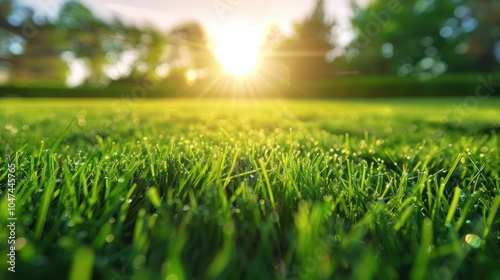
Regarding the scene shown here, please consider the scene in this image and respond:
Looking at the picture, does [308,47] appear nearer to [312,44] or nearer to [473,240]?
[312,44]

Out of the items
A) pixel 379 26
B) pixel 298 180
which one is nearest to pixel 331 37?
pixel 379 26

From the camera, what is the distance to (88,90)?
24359mm

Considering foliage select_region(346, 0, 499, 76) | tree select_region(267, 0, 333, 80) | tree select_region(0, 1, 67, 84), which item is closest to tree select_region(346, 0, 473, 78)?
foliage select_region(346, 0, 499, 76)

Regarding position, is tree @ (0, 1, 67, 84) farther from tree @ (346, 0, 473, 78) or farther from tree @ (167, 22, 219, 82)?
tree @ (346, 0, 473, 78)

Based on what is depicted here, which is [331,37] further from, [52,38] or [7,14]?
[7,14]

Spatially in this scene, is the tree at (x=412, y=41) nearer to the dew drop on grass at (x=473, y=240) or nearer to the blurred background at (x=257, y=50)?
the blurred background at (x=257, y=50)

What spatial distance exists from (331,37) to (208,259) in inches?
1443

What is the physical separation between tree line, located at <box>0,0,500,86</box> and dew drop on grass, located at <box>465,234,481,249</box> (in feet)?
90.5

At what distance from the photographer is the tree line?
104ft

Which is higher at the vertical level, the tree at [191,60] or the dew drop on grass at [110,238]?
the tree at [191,60]

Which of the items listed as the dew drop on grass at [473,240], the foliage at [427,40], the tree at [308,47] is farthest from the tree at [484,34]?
the dew drop on grass at [473,240]

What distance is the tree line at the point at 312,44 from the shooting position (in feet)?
104

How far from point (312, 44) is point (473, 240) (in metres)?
34.8

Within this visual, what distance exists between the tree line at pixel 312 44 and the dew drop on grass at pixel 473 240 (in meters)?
27.6
